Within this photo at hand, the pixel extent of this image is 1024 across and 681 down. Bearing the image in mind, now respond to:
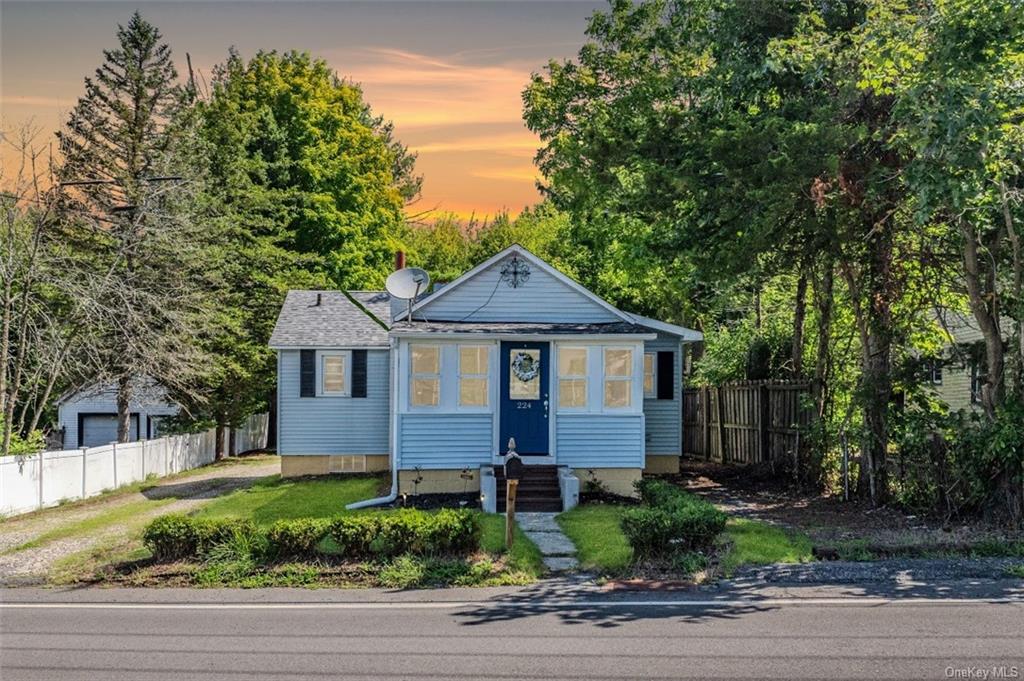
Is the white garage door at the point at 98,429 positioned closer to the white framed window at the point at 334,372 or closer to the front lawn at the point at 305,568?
the white framed window at the point at 334,372

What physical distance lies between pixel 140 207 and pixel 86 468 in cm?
784

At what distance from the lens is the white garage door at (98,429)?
4084 centimetres

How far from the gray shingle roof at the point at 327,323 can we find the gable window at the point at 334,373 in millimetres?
392

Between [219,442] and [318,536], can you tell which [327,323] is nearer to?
[219,442]

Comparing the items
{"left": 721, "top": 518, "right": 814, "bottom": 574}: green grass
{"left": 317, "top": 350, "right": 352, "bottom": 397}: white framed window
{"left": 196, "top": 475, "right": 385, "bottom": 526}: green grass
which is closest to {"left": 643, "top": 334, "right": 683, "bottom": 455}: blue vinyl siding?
{"left": 196, "top": 475, "right": 385, "bottom": 526}: green grass

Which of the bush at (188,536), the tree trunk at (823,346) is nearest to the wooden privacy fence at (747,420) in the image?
the tree trunk at (823,346)

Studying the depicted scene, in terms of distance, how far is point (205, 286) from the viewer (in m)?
29.5

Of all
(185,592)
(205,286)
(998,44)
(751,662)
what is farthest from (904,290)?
(205,286)

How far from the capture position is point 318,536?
12.1 meters

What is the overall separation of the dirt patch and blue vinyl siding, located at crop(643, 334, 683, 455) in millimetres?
917

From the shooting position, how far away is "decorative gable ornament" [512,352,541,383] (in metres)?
18.9

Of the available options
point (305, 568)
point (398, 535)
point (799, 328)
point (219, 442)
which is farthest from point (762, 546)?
point (219, 442)

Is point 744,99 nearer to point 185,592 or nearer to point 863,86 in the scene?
point 863,86

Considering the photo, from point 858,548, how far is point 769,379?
10.8 m
